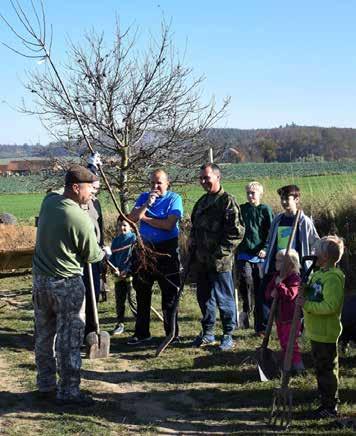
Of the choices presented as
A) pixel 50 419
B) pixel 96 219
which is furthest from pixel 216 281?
pixel 50 419

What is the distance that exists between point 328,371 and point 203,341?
7.73 feet

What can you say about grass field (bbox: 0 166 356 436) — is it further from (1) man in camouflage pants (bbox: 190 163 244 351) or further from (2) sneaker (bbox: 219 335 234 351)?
(1) man in camouflage pants (bbox: 190 163 244 351)

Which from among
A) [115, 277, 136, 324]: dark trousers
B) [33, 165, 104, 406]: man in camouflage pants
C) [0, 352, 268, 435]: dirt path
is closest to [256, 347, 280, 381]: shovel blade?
[0, 352, 268, 435]: dirt path

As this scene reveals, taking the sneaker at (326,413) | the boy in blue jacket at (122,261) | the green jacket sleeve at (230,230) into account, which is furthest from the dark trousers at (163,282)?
the sneaker at (326,413)

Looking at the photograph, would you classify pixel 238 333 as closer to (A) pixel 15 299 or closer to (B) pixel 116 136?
(A) pixel 15 299

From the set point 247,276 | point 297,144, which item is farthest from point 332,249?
point 297,144

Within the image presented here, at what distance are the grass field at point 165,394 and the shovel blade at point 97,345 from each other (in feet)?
0.35

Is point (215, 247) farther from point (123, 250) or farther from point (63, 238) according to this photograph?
point (63, 238)

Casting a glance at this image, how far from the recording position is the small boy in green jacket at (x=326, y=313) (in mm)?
4348

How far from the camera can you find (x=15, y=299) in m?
9.91

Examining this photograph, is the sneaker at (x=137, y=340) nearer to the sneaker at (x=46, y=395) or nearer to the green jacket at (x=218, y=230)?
the green jacket at (x=218, y=230)

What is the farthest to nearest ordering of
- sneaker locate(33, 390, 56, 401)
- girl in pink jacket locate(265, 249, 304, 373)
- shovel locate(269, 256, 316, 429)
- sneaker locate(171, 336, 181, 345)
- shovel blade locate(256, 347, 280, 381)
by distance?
sneaker locate(171, 336, 181, 345)
girl in pink jacket locate(265, 249, 304, 373)
shovel blade locate(256, 347, 280, 381)
sneaker locate(33, 390, 56, 401)
shovel locate(269, 256, 316, 429)

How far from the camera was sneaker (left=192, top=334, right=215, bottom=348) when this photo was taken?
6.61m

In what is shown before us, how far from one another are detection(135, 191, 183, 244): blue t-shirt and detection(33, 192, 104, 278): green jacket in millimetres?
1842
